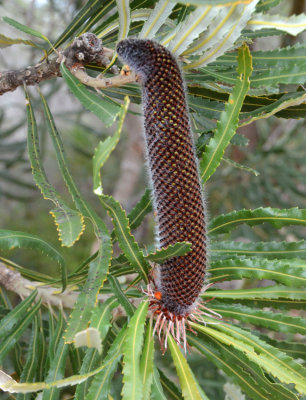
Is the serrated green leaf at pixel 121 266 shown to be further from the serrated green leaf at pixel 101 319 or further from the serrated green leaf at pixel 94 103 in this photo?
the serrated green leaf at pixel 94 103

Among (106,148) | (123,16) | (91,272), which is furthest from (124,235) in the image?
(123,16)

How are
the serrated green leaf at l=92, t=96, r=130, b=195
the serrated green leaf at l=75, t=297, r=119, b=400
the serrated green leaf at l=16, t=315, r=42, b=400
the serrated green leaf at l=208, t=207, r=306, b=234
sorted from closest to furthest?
the serrated green leaf at l=92, t=96, r=130, b=195 → the serrated green leaf at l=75, t=297, r=119, b=400 → the serrated green leaf at l=208, t=207, r=306, b=234 → the serrated green leaf at l=16, t=315, r=42, b=400

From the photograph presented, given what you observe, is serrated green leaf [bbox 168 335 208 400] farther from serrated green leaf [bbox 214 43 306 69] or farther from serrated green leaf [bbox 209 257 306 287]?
serrated green leaf [bbox 214 43 306 69]

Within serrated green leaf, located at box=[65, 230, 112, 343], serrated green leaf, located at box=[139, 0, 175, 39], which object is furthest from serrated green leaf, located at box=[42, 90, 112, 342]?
serrated green leaf, located at box=[139, 0, 175, 39]

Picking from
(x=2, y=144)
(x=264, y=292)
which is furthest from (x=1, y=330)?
(x=2, y=144)

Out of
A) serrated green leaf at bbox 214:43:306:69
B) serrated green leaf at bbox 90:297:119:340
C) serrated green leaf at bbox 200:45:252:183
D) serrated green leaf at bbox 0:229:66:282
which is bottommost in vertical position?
serrated green leaf at bbox 90:297:119:340

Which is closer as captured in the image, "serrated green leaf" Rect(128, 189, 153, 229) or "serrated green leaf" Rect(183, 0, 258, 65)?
"serrated green leaf" Rect(183, 0, 258, 65)

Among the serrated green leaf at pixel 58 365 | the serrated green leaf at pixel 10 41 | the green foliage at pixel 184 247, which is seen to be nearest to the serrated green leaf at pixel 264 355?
the green foliage at pixel 184 247
